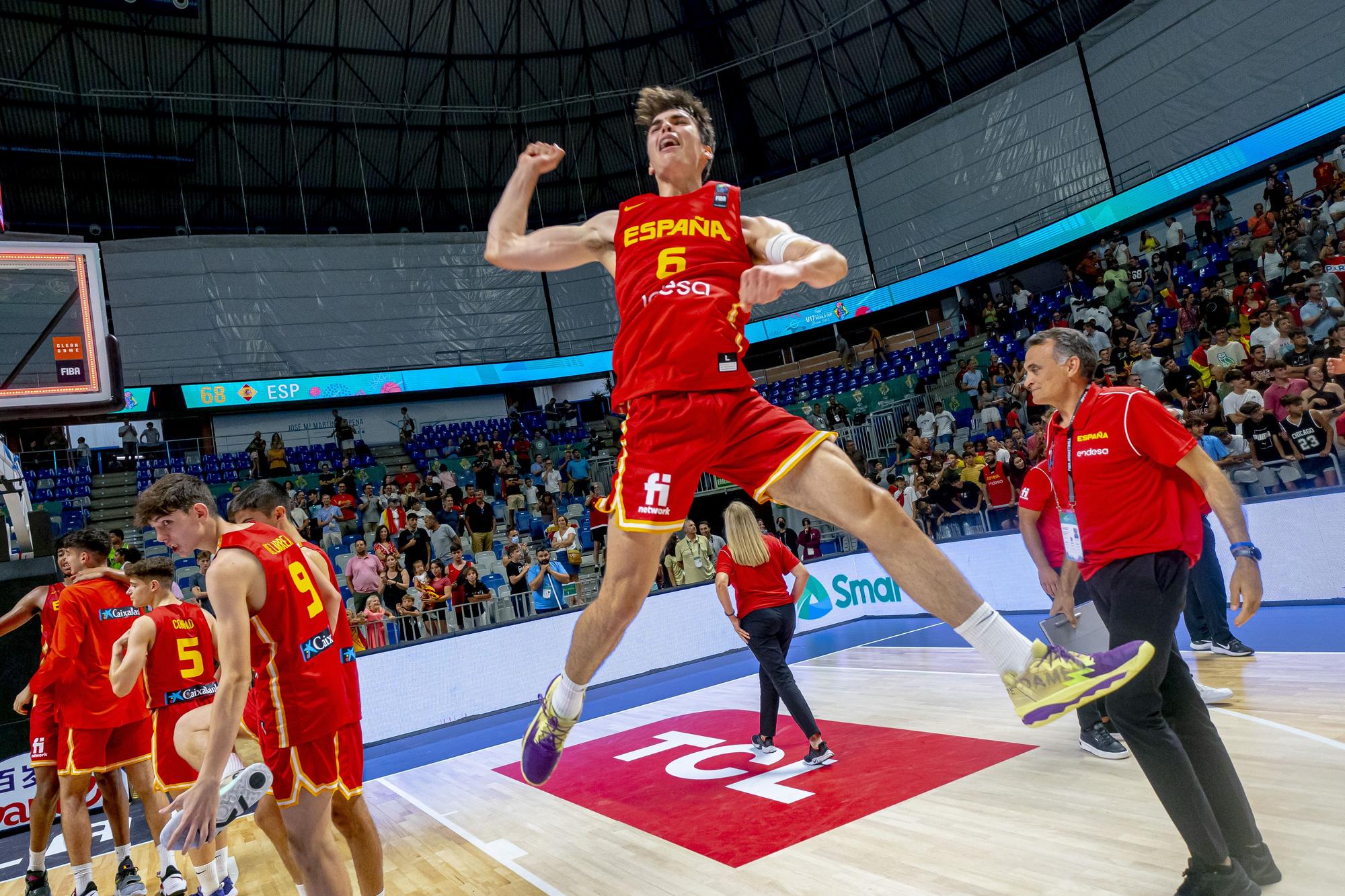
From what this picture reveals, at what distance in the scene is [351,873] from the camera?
18.2 feet

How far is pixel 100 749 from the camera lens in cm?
587

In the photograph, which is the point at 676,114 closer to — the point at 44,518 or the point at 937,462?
the point at 44,518

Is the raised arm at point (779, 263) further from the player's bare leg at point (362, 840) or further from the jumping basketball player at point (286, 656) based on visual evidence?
the player's bare leg at point (362, 840)

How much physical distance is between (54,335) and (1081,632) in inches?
330

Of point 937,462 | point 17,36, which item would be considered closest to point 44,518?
point 937,462

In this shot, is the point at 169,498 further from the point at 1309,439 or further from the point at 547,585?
the point at 1309,439

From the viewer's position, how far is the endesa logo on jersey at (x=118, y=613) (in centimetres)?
611

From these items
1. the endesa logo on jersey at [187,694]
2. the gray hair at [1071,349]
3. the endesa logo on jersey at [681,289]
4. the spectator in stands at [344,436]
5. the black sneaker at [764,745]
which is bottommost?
the black sneaker at [764,745]

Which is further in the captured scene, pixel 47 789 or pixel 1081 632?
pixel 47 789

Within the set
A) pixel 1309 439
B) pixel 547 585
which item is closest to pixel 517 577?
pixel 547 585

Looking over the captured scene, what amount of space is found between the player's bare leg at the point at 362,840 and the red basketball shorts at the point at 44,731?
326 cm

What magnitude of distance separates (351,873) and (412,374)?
2012 cm

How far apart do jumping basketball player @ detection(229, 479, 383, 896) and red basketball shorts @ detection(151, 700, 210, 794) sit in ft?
4.08

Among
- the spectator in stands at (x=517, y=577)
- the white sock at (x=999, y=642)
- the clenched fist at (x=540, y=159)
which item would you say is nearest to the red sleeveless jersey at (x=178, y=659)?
the clenched fist at (x=540, y=159)
